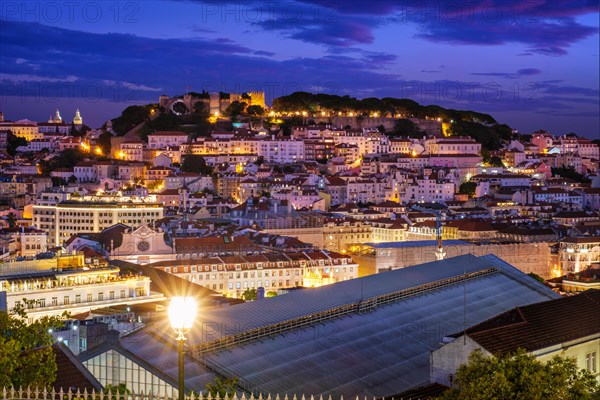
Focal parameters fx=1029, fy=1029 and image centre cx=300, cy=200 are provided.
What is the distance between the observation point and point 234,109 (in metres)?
86.6

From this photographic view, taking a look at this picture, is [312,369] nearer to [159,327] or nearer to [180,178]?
[159,327]

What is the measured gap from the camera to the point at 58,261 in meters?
25.0

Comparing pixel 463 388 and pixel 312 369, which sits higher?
pixel 463 388

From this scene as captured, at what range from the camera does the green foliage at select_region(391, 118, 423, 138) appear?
89188mm

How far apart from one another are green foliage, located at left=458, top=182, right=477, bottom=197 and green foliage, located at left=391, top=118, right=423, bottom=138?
61.6 feet

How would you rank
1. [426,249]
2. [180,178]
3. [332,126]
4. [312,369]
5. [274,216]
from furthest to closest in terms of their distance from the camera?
[332,126], [180,178], [274,216], [426,249], [312,369]

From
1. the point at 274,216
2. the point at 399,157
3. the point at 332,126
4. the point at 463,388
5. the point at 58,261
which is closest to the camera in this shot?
the point at 463,388

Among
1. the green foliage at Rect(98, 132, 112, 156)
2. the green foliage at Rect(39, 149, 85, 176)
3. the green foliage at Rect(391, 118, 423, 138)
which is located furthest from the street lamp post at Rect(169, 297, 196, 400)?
the green foliage at Rect(391, 118, 423, 138)

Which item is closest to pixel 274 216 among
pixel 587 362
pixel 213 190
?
pixel 213 190

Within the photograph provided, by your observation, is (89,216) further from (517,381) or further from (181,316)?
(181,316)

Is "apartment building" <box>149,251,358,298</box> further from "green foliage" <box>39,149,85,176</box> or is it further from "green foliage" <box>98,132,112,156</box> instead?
"green foliage" <box>98,132,112,156</box>

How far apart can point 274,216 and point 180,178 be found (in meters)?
17.0

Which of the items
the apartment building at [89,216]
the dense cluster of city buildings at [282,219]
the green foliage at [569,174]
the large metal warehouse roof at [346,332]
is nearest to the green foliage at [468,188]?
the dense cluster of city buildings at [282,219]

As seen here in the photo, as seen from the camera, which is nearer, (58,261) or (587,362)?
(587,362)
